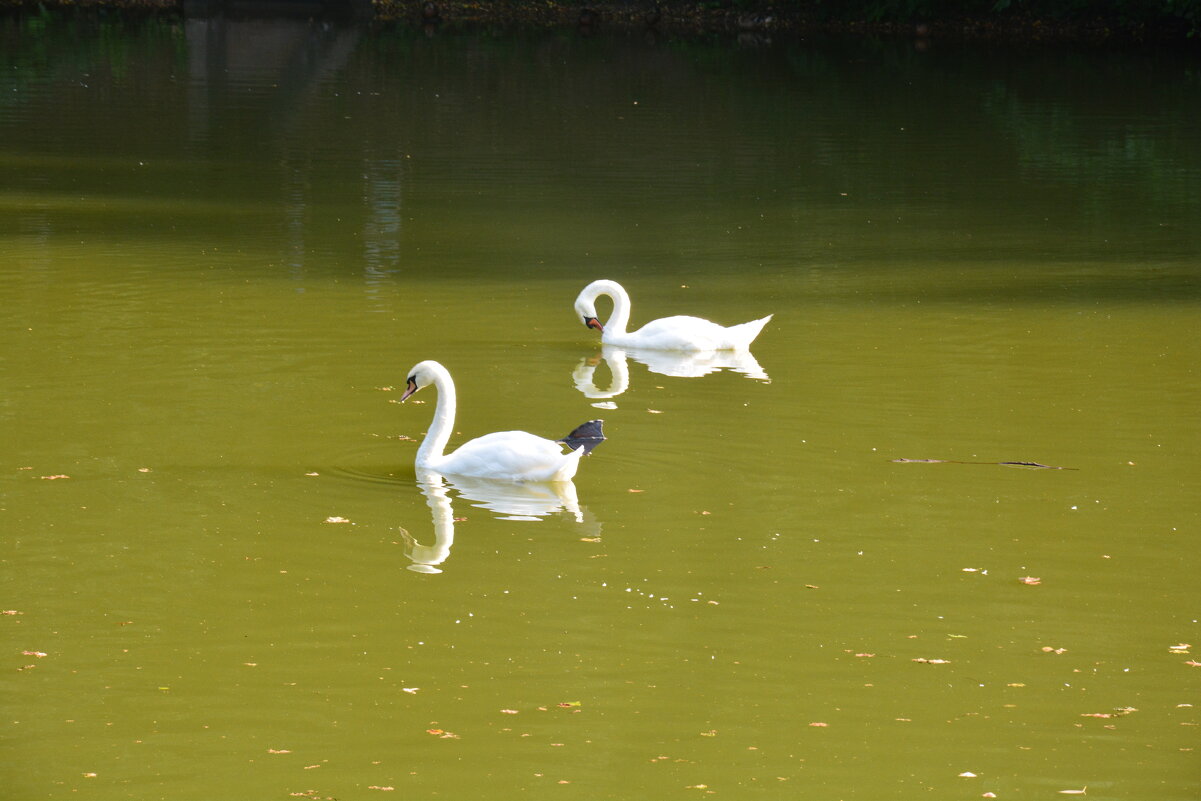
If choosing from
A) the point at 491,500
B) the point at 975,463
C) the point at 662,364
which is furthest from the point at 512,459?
the point at 662,364

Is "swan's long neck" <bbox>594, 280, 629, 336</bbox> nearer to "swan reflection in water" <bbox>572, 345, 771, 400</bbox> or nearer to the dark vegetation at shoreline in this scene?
"swan reflection in water" <bbox>572, 345, 771, 400</bbox>

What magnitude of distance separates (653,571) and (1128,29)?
132ft

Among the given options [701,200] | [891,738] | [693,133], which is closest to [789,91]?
[693,133]

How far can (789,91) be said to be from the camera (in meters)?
31.3

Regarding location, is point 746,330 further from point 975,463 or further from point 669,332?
point 975,463

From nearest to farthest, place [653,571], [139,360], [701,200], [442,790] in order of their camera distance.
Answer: [442,790]
[653,571]
[139,360]
[701,200]

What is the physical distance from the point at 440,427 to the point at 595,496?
2.79 ft

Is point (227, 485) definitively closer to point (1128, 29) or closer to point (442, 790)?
point (442, 790)

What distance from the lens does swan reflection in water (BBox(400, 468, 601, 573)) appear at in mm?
8078

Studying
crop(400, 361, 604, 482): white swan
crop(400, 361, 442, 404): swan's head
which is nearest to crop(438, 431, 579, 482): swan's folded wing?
crop(400, 361, 604, 482): white swan

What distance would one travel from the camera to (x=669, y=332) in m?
11.8

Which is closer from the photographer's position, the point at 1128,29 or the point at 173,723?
the point at 173,723

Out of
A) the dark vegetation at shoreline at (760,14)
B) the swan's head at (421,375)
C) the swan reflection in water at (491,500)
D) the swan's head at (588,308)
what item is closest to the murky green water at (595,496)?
the swan reflection in water at (491,500)

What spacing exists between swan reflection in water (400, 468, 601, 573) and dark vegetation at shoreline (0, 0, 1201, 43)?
121 feet
